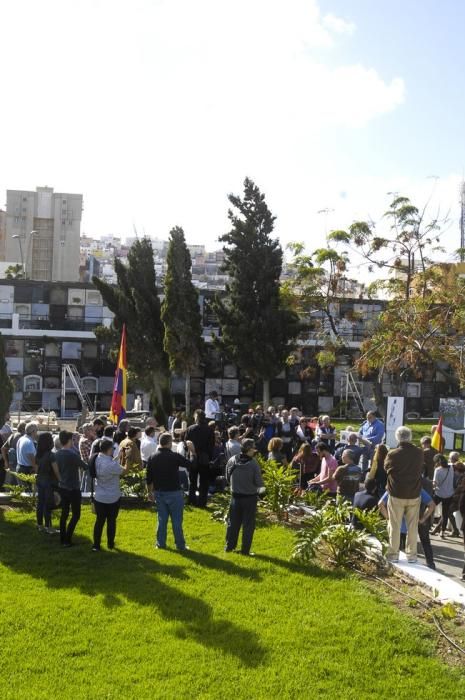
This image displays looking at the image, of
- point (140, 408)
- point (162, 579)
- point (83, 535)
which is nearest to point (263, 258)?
point (140, 408)

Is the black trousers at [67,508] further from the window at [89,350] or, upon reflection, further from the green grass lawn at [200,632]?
the window at [89,350]

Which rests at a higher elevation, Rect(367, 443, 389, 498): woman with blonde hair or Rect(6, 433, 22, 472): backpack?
Rect(367, 443, 389, 498): woman with blonde hair

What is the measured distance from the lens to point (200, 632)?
7062 mm

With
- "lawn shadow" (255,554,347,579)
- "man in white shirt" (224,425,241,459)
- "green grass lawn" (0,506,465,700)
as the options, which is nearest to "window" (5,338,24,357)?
"man in white shirt" (224,425,241,459)

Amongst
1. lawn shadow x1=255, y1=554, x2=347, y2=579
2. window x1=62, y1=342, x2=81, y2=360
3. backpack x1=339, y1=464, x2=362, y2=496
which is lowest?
lawn shadow x1=255, y1=554, x2=347, y2=579

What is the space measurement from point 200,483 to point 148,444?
4.30 ft

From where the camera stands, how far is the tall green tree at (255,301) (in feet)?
101

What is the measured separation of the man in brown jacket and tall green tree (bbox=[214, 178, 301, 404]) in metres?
21.3

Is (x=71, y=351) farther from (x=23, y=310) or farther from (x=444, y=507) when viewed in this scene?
(x=444, y=507)

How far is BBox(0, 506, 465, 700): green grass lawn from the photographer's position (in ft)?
19.7

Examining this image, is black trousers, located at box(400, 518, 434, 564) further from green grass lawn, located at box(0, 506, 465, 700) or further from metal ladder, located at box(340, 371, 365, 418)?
metal ladder, located at box(340, 371, 365, 418)

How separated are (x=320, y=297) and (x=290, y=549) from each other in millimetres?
22169

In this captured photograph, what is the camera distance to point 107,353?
3925cm

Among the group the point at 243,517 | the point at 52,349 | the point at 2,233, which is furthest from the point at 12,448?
the point at 2,233
